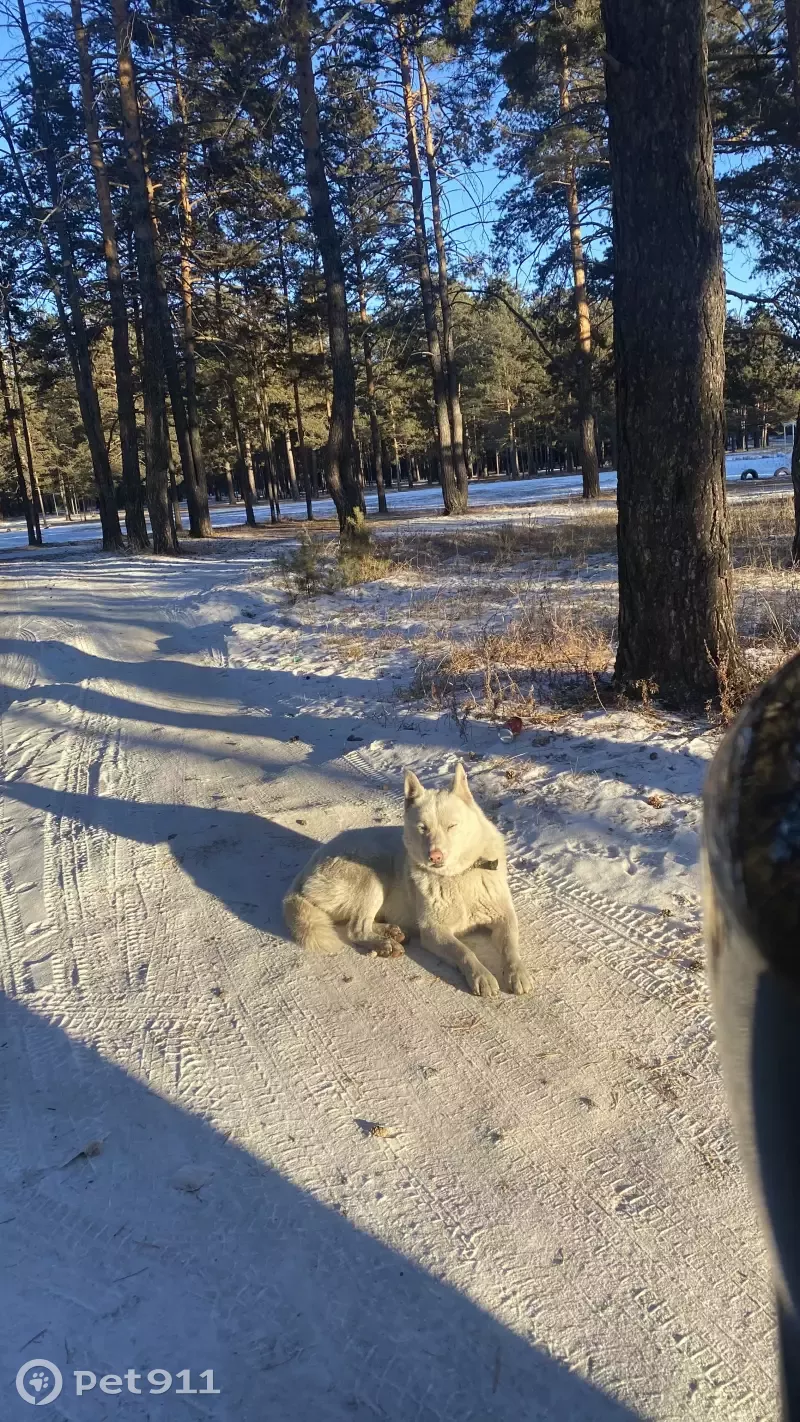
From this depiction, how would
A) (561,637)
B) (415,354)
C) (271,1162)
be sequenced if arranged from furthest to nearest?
(415,354) < (561,637) < (271,1162)

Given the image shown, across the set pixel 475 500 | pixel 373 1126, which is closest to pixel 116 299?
pixel 475 500

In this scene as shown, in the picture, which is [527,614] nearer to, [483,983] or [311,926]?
[311,926]

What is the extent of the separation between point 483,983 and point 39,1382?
1997 mm

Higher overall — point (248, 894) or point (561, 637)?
point (561, 637)

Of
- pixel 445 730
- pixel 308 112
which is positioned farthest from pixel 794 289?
pixel 445 730

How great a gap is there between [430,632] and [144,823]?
4.44 m

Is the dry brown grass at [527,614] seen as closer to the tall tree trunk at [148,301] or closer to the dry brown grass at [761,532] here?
the dry brown grass at [761,532]

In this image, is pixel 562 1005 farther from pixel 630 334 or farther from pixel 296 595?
pixel 296 595

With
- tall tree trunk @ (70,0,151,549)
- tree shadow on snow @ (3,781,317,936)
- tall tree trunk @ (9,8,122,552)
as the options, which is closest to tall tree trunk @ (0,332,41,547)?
tall tree trunk @ (9,8,122,552)

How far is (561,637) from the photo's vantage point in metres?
→ 7.52

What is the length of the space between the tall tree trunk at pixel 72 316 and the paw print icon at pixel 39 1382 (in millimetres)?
24364

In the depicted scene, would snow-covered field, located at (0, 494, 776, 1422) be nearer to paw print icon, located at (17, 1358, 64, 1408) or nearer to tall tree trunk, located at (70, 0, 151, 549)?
paw print icon, located at (17, 1358, 64, 1408)

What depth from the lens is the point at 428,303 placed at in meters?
24.5

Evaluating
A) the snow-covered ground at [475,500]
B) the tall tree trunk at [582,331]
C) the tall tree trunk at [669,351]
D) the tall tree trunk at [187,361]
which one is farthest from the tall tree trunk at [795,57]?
the snow-covered ground at [475,500]
